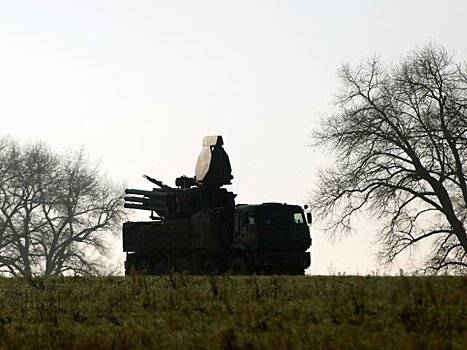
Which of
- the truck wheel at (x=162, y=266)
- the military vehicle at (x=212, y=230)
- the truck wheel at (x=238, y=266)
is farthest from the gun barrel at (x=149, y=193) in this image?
the truck wheel at (x=238, y=266)

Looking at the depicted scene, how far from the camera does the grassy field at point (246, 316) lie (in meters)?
13.9

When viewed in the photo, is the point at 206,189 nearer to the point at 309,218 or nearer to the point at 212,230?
the point at 212,230

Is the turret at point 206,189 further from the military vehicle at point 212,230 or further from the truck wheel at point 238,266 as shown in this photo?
the truck wheel at point 238,266

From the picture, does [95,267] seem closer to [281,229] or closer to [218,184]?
[218,184]

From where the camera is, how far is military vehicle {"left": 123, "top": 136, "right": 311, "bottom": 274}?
105 feet

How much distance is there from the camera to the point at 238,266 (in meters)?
32.7

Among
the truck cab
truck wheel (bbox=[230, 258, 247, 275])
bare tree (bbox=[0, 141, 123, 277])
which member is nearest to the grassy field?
the truck cab

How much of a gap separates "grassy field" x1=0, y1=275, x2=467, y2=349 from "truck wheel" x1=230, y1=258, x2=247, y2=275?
408 inches

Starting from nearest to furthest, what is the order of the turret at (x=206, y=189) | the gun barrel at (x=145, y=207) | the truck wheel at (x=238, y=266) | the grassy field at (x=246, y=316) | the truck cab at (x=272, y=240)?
the grassy field at (x=246, y=316) < the truck cab at (x=272, y=240) < the truck wheel at (x=238, y=266) < the turret at (x=206, y=189) < the gun barrel at (x=145, y=207)

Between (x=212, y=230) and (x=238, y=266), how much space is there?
212cm

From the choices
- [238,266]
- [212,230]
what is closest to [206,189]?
[212,230]

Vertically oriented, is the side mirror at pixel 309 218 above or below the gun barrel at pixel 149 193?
below

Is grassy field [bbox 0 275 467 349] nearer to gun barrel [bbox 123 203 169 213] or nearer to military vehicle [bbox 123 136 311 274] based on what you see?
military vehicle [bbox 123 136 311 274]

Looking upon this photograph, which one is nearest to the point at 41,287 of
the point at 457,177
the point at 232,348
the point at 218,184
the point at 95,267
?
the point at 232,348
